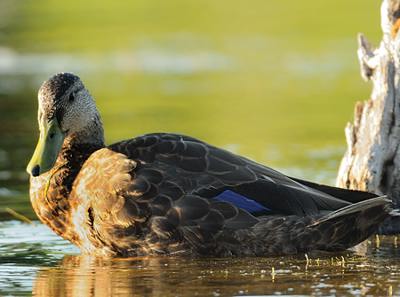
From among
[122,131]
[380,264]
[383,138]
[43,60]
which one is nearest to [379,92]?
[383,138]

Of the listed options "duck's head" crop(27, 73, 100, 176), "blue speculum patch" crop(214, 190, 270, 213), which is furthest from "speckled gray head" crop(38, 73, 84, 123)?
"blue speculum patch" crop(214, 190, 270, 213)

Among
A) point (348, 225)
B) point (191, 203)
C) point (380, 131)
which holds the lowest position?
point (348, 225)

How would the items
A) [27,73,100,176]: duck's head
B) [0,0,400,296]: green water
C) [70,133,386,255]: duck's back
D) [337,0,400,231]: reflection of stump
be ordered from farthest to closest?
[337,0,400,231]: reflection of stump → [27,73,100,176]: duck's head → [70,133,386,255]: duck's back → [0,0,400,296]: green water

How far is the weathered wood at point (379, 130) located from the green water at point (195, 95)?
796 mm

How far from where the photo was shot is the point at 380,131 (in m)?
10.5

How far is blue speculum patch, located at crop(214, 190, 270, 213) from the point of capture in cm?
905

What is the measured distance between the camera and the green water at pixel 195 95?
8.48 metres

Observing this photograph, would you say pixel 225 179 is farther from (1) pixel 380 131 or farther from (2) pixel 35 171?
(1) pixel 380 131

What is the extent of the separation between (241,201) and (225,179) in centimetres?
23

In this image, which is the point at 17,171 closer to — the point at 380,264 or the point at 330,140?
the point at 330,140

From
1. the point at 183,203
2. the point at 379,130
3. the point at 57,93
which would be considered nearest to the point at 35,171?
the point at 57,93

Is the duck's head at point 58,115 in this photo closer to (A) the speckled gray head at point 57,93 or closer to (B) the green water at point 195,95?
(A) the speckled gray head at point 57,93

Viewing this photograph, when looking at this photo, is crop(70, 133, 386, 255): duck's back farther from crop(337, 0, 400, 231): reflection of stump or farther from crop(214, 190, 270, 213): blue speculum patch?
crop(337, 0, 400, 231): reflection of stump

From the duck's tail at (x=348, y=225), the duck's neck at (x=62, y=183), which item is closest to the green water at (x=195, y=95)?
the duck's tail at (x=348, y=225)
